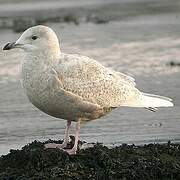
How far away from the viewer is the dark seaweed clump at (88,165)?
336 inches

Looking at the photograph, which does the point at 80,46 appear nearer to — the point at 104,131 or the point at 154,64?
the point at 154,64

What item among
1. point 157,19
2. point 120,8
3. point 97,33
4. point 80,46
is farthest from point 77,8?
point 80,46

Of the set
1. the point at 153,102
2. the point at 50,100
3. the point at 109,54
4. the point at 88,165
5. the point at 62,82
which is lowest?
the point at 109,54

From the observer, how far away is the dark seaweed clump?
852 centimetres

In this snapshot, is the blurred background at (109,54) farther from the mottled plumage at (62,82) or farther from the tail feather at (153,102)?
the mottled plumage at (62,82)

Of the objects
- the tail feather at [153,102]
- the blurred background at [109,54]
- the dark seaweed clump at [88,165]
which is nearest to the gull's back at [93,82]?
the tail feather at [153,102]

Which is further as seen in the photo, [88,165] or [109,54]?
[109,54]

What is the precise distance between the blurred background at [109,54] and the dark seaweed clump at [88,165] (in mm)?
1809

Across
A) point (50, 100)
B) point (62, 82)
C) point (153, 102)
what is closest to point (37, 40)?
point (62, 82)

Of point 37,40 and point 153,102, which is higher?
point 37,40

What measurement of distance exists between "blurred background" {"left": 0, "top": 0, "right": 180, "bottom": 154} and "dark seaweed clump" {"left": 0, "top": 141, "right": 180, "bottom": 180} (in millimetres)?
1809

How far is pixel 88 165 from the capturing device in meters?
8.73

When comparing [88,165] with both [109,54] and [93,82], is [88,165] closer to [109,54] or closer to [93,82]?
[93,82]

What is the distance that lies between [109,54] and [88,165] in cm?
991
